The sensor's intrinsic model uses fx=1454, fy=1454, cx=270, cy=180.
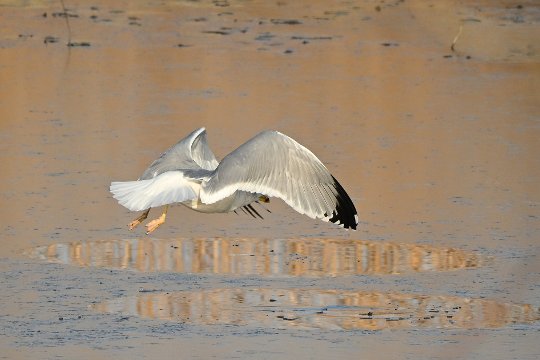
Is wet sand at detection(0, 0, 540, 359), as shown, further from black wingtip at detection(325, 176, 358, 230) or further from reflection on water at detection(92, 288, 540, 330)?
black wingtip at detection(325, 176, 358, 230)

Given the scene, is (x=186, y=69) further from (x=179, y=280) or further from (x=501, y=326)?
(x=501, y=326)

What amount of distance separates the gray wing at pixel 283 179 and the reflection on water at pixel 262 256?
26.7 inches

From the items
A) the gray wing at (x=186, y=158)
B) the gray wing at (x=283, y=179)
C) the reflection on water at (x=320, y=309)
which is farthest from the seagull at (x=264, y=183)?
the reflection on water at (x=320, y=309)

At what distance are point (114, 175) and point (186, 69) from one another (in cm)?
504

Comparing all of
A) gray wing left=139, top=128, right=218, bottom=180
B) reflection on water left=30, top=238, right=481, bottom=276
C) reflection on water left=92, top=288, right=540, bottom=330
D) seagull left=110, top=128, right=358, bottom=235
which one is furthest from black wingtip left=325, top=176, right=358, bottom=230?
gray wing left=139, top=128, right=218, bottom=180

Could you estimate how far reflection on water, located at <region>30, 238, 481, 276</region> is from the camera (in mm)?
7711

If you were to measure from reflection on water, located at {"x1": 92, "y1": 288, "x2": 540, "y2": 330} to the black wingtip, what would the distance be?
0.39 metres

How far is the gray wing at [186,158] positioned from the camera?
745 cm

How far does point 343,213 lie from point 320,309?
0.48 metres

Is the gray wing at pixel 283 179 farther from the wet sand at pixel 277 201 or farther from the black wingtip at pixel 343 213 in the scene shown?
the wet sand at pixel 277 201

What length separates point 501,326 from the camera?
262 inches

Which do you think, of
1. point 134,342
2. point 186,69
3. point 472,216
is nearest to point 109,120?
point 186,69

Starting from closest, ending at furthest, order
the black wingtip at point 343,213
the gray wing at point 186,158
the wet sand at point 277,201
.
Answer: the wet sand at point 277,201, the black wingtip at point 343,213, the gray wing at point 186,158

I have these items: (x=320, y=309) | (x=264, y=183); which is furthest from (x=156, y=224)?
(x=320, y=309)
